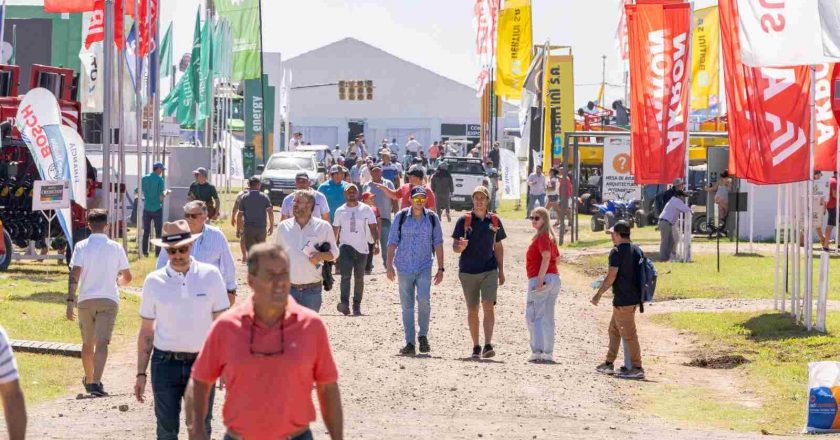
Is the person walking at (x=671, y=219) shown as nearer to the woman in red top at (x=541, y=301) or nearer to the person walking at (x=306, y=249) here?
the woman in red top at (x=541, y=301)

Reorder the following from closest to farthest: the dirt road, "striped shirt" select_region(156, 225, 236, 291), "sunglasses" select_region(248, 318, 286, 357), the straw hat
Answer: "sunglasses" select_region(248, 318, 286, 357)
the straw hat
"striped shirt" select_region(156, 225, 236, 291)
the dirt road

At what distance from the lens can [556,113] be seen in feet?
145

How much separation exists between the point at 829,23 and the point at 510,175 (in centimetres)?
3914

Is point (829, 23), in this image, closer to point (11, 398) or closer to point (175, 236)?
point (175, 236)

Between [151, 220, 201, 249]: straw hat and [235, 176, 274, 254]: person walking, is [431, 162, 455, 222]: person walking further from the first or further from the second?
[151, 220, 201, 249]: straw hat

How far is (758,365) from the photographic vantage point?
55.7 feet

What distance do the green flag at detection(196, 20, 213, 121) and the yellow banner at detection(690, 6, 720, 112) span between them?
539 inches

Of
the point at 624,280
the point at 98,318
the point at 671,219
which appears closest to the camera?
the point at 98,318

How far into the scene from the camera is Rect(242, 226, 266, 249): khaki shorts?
22.2m

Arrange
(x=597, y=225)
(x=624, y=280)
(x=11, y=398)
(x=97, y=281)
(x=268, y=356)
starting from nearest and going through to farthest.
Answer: (x=268, y=356), (x=11, y=398), (x=97, y=281), (x=624, y=280), (x=597, y=225)

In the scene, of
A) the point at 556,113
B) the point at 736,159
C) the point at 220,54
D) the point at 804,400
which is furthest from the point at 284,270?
the point at 556,113

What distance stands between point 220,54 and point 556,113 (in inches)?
407

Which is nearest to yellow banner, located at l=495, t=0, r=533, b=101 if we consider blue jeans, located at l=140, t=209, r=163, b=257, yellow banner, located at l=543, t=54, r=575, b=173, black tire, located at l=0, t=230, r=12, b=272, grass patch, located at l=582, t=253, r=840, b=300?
yellow banner, located at l=543, t=54, r=575, b=173

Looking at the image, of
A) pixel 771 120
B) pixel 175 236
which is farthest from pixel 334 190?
pixel 175 236
